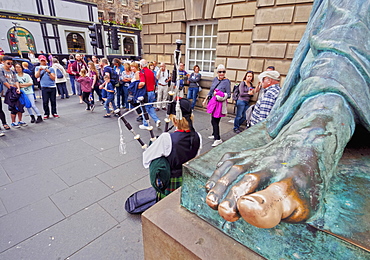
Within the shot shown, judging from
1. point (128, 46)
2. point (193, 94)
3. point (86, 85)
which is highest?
point (128, 46)

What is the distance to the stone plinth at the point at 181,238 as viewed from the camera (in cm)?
103

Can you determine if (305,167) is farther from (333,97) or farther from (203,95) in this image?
(203,95)

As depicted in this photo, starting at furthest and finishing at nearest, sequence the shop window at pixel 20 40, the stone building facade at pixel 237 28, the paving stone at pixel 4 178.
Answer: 1. the shop window at pixel 20 40
2. the stone building facade at pixel 237 28
3. the paving stone at pixel 4 178

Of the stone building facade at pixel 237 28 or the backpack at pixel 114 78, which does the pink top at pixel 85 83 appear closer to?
the backpack at pixel 114 78

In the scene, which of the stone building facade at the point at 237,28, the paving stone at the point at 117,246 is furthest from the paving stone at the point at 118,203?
the stone building facade at the point at 237,28

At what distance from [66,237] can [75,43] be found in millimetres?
Result: 31708

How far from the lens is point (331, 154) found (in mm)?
777

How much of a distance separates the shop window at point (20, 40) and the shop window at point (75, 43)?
432 centimetres

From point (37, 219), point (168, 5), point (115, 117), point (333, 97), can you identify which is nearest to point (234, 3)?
point (168, 5)

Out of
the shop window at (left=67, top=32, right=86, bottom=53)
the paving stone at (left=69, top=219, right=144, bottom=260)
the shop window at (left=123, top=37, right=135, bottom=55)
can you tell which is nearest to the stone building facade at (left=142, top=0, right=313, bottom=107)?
the paving stone at (left=69, top=219, right=144, bottom=260)

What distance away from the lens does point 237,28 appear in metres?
7.32

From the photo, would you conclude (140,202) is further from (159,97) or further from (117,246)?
(159,97)

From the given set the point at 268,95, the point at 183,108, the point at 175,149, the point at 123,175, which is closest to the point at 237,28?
the point at 268,95

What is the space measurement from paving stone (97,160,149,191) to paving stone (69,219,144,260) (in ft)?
3.18
